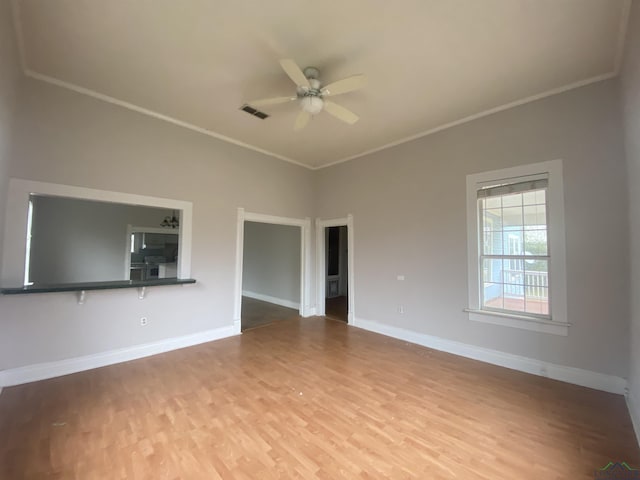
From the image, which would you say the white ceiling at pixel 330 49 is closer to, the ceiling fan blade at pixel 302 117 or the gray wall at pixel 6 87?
the gray wall at pixel 6 87

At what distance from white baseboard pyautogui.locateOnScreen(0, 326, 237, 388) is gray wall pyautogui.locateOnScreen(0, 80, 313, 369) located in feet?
0.22

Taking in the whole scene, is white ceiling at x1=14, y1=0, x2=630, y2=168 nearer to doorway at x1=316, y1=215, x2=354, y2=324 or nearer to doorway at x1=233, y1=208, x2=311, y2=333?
doorway at x1=233, y1=208, x2=311, y2=333

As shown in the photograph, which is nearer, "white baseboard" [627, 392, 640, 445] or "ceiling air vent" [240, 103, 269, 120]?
"white baseboard" [627, 392, 640, 445]

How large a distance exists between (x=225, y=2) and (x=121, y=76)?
66.4 inches

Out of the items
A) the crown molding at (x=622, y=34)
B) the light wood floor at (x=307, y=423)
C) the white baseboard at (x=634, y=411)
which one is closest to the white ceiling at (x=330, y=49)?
the crown molding at (x=622, y=34)

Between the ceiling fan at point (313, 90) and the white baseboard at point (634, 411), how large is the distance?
11.2ft

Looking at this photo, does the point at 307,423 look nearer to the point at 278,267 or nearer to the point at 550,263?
the point at 550,263

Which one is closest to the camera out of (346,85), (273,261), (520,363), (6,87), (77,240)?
(6,87)

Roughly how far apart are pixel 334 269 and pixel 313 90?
6.02 meters

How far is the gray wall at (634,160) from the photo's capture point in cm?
200

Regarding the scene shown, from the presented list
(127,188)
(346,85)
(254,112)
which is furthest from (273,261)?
(346,85)

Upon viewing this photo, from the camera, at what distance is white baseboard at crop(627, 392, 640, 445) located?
1997 millimetres

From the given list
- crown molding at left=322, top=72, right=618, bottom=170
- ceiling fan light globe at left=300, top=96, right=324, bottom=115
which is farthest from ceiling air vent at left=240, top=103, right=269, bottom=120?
crown molding at left=322, top=72, right=618, bottom=170

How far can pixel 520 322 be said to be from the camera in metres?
3.15
